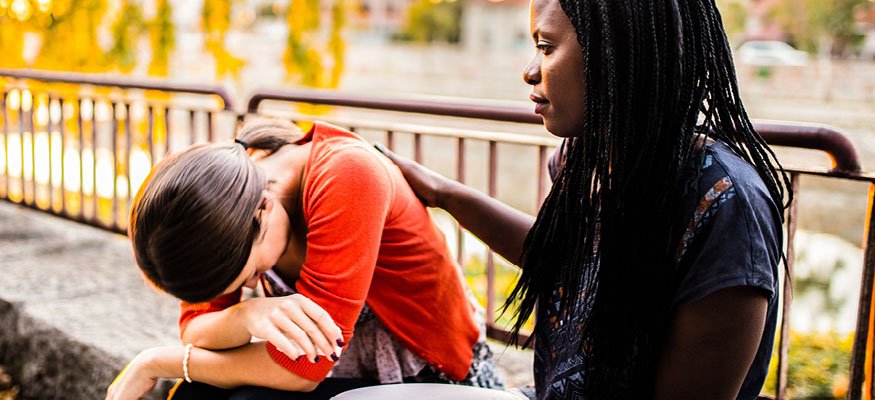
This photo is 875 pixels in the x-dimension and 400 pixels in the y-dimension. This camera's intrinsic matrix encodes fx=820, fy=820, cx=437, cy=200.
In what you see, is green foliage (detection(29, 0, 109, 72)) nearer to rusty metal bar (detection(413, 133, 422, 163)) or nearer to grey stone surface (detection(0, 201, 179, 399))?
grey stone surface (detection(0, 201, 179, 399))

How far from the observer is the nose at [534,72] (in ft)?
4.62

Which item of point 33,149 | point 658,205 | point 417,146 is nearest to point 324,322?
point 658,205

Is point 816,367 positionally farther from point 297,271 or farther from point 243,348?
point 243,348

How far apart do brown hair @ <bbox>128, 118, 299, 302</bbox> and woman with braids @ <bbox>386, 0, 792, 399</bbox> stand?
0.60 m

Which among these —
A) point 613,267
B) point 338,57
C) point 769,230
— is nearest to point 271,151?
point 613,267

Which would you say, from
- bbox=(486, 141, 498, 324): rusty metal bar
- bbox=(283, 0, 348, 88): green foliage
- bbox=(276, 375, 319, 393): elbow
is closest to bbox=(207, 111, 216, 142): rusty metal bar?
bbox=(486, 141, 498, 324): rusty metal bar

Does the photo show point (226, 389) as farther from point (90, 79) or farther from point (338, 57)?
point (338, 57)

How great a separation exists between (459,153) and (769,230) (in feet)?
6.44

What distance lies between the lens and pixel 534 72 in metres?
1.41

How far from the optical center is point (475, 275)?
23.2 ft

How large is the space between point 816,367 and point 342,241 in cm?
360

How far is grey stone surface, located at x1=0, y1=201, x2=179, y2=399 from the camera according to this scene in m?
2.94

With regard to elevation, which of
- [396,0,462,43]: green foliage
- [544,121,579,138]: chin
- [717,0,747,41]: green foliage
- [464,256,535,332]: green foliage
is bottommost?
[464,256,535,332]: green foliage

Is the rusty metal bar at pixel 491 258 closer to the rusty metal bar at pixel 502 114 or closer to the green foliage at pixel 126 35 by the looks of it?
the rusty metal bar at pixel 502 114
